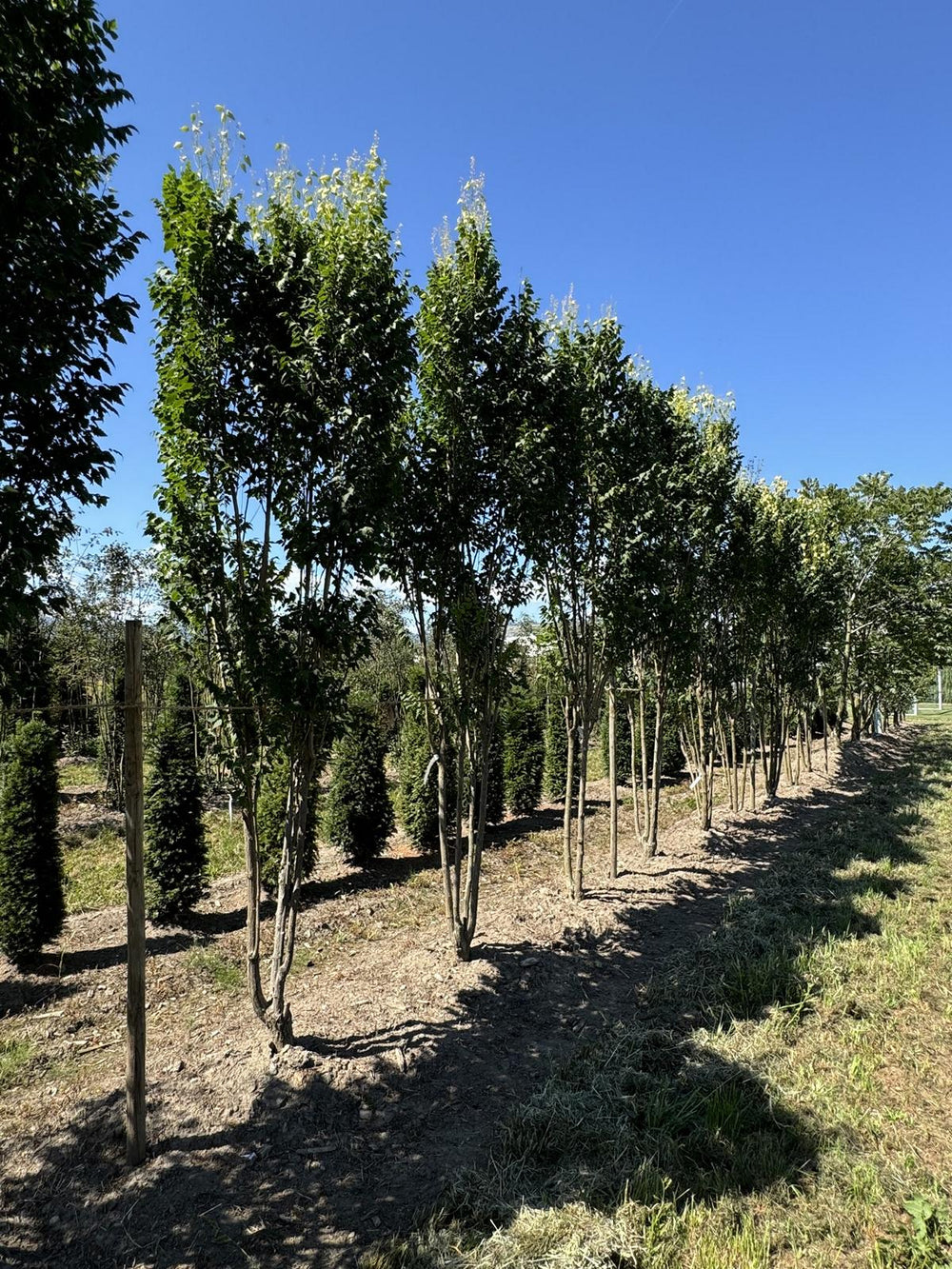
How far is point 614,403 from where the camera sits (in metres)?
7.91

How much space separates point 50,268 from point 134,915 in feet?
11.0

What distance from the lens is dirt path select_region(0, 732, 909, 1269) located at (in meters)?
3.45

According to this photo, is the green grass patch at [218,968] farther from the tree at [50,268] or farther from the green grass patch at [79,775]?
the green grass patch at [79,775]

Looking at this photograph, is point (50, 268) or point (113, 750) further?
point (113, 750)

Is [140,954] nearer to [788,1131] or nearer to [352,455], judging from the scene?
[352,455]

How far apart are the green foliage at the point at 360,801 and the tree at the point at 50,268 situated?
787 cm

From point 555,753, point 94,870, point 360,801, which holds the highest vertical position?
point 555,753

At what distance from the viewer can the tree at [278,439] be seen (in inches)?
168

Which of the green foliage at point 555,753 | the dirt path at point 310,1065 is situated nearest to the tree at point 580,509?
the dirt path at point 310,1065

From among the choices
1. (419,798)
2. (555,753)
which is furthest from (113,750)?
(555,753)

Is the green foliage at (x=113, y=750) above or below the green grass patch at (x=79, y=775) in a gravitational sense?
above

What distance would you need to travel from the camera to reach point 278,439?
14.6ft

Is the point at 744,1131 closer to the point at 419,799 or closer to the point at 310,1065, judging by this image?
the point at 310,1065

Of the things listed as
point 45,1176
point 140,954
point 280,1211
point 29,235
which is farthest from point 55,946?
point 29,235
